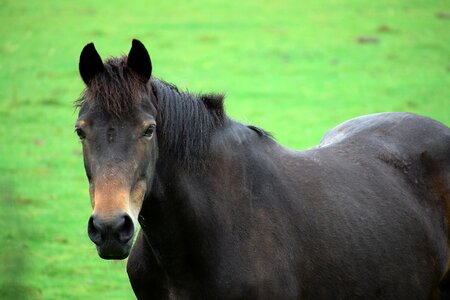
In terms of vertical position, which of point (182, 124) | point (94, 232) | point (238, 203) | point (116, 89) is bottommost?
point (238, 203)

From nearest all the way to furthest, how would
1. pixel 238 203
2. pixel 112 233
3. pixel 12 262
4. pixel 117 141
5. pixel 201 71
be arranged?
pixel 12 262 → pixel 112 233 → pixel 117 141 → pixel 238 203 → pixel 201 71

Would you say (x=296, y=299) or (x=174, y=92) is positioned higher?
(x=174, y=92)

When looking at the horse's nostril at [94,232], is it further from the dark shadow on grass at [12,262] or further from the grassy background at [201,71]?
the grassy background at [201,71]

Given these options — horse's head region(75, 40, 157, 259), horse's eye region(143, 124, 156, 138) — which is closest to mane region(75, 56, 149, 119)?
horse's head region(75, 40, 157, 259)

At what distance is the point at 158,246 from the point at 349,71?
1232 cm

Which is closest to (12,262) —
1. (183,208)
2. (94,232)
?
(94,232)

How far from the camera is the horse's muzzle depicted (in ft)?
11.9

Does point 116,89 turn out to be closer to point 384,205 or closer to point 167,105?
point 167,105

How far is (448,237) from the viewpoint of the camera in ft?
17.6

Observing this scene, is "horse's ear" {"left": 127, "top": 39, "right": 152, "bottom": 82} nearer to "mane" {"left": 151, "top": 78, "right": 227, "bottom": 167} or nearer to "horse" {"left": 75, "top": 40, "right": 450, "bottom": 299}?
"horse" {"left": 75, "top": 40, "right": 450, "bottom": 299}

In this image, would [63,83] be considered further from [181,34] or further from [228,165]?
[228,165]

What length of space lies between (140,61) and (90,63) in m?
0.26

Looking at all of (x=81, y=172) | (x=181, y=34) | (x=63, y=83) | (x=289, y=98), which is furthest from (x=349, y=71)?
(x=81, y=172)

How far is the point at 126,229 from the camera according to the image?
3699mm
